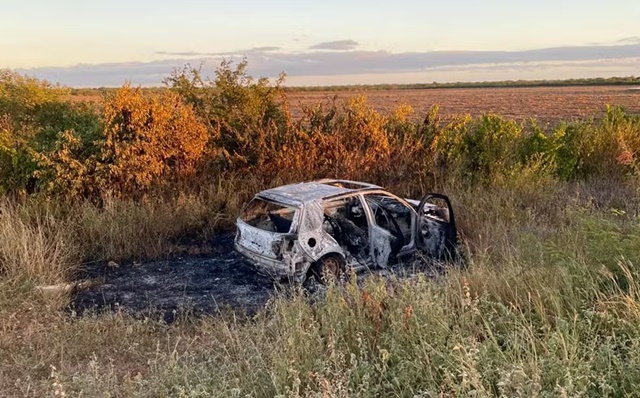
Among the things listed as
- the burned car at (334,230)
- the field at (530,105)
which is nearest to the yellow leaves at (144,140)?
the field at (530,105)

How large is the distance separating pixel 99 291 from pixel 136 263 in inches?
56.3

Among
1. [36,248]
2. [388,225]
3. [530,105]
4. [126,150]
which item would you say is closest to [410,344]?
[388,225]

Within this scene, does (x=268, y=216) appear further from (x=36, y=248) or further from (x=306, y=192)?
(x=36, y=248)

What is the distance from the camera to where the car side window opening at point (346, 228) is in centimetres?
863

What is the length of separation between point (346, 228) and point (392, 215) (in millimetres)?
916

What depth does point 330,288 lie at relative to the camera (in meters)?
5.54

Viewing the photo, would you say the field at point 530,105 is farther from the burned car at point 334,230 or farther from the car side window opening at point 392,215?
the burned car at point 334,230

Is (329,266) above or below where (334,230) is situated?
below

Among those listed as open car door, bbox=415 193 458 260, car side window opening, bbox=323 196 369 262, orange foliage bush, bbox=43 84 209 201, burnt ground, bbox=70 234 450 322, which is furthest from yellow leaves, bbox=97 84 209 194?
open car door, bbox=415 193 458 260

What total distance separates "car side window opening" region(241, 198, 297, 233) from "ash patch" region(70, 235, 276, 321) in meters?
0.67

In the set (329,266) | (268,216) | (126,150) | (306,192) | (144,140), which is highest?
(144,140)

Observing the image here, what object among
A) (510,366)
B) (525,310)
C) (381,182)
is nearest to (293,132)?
(381,182)

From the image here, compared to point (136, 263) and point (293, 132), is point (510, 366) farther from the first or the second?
point (293, 132)

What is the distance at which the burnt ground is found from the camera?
7.47 m
